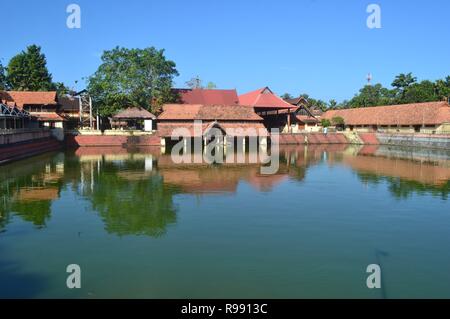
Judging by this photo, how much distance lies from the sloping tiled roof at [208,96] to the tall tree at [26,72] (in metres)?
19.4

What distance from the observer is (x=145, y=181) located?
22188 mm

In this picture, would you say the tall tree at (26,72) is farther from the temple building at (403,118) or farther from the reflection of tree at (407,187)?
the reflection of tree at (407,187)

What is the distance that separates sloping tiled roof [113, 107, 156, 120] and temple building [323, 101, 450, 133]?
1236 inches

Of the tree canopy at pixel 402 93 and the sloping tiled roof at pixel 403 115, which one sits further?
the tree canopy at pixel 402 93

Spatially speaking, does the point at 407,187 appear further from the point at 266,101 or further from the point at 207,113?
the point at 266,101

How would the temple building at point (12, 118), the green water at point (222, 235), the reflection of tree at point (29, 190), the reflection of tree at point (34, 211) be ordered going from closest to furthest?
the green water at point (222, 235)
the reflection of tree at point (34, 211)
the reflection of tree at point (29, 190)
the temple building at point (12, 118)

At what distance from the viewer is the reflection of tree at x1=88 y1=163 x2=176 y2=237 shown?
43.7 feet

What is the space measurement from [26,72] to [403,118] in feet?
166

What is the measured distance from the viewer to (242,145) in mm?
43719

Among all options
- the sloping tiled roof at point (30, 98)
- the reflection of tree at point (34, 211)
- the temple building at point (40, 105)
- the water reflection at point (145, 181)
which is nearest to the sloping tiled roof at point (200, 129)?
the water reflection at point (145, 181)

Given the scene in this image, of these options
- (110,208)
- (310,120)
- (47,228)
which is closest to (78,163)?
(110,208)

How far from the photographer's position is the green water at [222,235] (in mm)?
8859

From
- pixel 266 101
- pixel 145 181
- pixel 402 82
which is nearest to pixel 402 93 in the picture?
pixel 402 82
